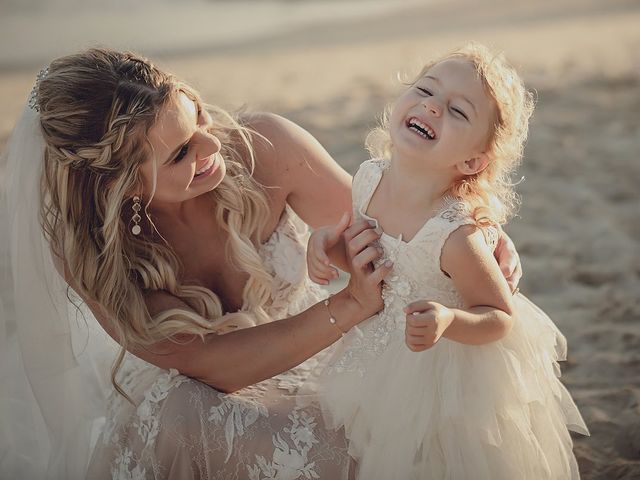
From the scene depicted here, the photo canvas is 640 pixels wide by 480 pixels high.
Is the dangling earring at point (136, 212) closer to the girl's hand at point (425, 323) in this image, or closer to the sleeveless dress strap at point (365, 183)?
the sleeveless dress strap at point (365, 183)

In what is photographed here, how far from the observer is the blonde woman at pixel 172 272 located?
2.75 m

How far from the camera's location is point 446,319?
234 centimetres

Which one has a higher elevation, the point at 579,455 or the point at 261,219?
the point at 261,219

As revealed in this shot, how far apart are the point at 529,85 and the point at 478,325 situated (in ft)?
20.8

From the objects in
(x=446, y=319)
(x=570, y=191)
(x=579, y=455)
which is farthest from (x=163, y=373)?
(x=570, y=191)

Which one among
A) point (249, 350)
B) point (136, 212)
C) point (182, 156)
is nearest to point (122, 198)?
point (136, 212)

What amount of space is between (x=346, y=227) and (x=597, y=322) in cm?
196

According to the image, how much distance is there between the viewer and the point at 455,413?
2.53m

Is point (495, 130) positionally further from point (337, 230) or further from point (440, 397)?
point (440, 397)

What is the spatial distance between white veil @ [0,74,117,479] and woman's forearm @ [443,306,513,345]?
4.41ft

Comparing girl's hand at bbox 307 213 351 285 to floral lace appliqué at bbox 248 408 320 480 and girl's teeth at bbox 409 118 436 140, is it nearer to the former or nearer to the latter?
girl's teeth at bbox 409 118 436 140

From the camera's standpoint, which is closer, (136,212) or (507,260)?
(507,260)

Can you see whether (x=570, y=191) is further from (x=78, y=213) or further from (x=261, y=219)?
(x=78, y=213)

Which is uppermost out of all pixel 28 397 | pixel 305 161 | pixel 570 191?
pixel 570 191
